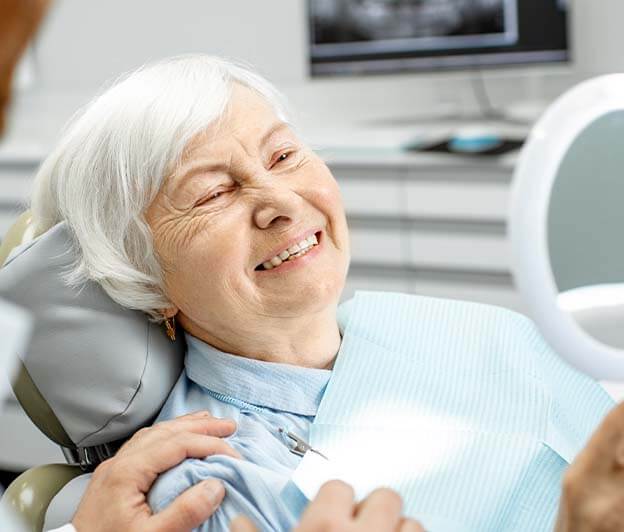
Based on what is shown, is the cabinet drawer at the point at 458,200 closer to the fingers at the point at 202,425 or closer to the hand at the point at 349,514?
the fingers at the point at 202,425

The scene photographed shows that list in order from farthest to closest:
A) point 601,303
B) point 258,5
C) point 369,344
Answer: point 258,5
point 369,344
point 601,303

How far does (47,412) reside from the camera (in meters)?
1.34

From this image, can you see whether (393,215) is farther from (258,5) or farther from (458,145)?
(258,5)

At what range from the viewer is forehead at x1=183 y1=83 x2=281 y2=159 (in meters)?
1.30

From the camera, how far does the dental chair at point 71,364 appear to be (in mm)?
1289

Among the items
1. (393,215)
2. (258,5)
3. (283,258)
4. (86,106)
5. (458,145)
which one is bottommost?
(393,215)

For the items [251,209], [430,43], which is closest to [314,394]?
[251,209]

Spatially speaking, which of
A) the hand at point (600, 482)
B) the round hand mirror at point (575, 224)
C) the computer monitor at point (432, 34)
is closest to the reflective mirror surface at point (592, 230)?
the round hand mirror at point (575, 224)

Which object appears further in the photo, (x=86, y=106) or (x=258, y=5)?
(x=258, y=5)

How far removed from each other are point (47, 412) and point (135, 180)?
318mm

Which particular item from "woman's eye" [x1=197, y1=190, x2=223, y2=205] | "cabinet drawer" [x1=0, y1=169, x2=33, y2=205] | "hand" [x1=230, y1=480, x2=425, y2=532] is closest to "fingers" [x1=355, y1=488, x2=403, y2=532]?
"hand" [x1=230, y1=480, x2=425, y2=532]

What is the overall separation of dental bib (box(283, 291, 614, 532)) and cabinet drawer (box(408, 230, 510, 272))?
4.85 feet

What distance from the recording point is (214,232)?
4.26 feet

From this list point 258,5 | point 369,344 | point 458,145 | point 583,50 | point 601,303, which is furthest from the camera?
point 258,5
